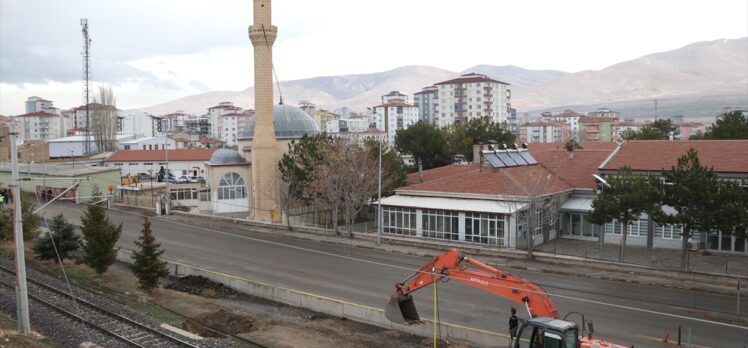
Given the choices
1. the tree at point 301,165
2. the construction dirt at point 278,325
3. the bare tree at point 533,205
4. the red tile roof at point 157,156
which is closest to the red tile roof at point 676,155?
the bare tree at point 533,205

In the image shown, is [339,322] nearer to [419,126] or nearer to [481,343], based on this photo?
[481,343]

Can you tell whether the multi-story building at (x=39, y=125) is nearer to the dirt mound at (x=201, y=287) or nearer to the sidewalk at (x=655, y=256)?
the dirt mound at (x=201, y=287)

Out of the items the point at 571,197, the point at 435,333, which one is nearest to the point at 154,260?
the point at 435,333

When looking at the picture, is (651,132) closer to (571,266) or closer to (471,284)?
(571,266)

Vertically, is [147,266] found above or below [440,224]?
below

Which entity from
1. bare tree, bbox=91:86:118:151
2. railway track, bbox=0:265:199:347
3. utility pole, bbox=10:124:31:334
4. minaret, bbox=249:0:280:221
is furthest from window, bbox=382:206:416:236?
bare tree, bbox=91:86:118:151

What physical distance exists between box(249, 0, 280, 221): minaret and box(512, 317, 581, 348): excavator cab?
3969cm

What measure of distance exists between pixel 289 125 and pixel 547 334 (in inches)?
1909

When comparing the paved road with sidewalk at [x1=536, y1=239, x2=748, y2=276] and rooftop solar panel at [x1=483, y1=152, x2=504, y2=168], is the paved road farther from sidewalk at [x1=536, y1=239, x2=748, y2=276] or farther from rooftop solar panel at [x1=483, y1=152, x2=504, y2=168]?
rooftop solar panel at [x1=483, y1=152, x2=504, y2=168]

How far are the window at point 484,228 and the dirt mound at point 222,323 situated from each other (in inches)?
723

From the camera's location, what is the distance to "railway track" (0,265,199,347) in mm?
20625

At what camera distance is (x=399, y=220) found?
4300 cm

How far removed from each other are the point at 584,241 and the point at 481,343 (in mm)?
21785

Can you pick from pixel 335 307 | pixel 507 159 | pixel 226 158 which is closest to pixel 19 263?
pixel 335 307
